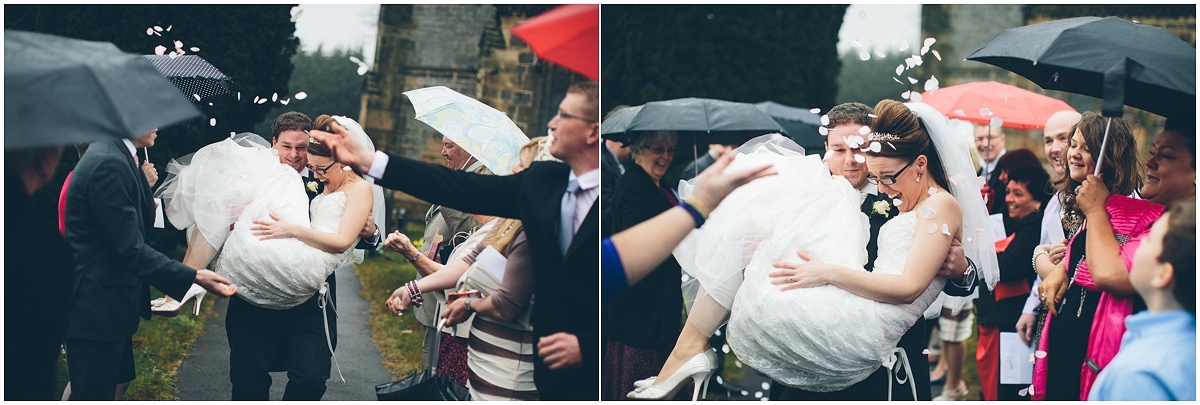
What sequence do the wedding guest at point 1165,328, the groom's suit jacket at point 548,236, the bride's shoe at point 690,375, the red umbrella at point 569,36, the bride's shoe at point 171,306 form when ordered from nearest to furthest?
the wedding guest at point 1165,328
the groom's suit jacket at point 548,236
the red umbrella at point 569,36
the bride's shoe at point 690,375
the bride's shoe at point 171,306

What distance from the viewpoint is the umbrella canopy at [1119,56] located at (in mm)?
2689

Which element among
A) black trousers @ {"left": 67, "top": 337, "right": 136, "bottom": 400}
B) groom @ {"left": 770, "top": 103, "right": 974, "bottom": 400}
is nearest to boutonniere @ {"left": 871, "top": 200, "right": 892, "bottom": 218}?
groom @ {"left": 770, "top": 103, "right": 974, "bottom": 400}

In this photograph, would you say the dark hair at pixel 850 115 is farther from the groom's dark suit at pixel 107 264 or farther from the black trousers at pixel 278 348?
the groom's dark suit at pixel 107 264

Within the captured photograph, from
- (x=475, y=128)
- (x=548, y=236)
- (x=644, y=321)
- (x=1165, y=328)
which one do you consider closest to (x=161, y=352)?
(x=475, y=128)

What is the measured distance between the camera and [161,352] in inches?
135

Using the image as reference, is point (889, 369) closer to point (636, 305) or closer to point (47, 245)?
point (636, 305)

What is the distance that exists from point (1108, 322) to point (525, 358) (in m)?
2.02

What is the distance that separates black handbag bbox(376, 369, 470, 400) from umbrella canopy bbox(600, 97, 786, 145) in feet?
4.40

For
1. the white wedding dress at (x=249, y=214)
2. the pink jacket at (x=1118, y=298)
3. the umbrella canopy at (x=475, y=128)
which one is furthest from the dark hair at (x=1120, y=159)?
the white wedding dress at (x=249, y=214)

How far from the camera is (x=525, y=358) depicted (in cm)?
281

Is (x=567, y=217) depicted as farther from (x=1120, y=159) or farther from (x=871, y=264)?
(x=1120, y=159)

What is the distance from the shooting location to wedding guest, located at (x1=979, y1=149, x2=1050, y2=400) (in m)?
4.56

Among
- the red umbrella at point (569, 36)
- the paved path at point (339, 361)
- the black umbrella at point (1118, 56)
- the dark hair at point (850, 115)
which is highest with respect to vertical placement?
the black umbrella at point (1118, 56)

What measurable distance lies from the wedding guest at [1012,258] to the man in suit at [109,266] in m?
3.91
